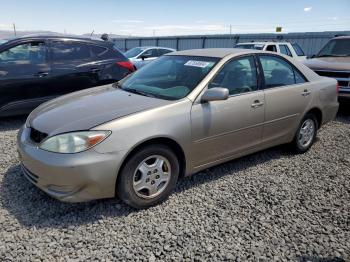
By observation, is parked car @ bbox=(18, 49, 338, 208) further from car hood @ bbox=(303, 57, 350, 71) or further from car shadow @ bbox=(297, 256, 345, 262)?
car hood @ bbox=(303, 57, 350, 71)

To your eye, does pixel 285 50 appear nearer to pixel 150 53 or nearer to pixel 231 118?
pixel 150 53

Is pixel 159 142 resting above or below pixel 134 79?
below

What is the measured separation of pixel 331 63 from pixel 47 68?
619cm

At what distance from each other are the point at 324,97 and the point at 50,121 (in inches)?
155

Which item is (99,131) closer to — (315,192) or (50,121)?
(50,121)

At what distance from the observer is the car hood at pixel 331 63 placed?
23.4 ft

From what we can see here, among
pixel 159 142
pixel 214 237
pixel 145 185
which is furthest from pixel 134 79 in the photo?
pixel 214 237

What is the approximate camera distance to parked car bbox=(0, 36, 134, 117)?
552 centimetres

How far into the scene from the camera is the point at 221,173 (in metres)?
4.08

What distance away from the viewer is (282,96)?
13.8 ft

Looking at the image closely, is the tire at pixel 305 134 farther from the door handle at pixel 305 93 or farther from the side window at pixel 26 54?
the side window at pixel 26 54

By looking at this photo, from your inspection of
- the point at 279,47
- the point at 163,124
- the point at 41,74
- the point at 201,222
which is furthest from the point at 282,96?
the point at 279,47

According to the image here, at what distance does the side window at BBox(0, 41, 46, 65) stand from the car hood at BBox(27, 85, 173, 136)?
2.39 m

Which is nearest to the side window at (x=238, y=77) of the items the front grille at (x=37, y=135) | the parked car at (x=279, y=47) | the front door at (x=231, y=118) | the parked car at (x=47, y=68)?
the front door at (x=231, y=118)
